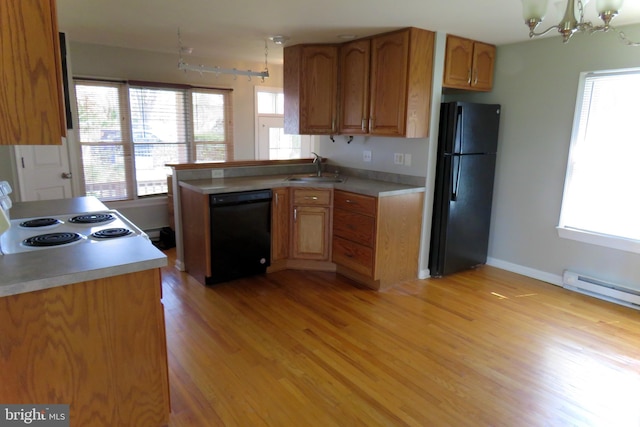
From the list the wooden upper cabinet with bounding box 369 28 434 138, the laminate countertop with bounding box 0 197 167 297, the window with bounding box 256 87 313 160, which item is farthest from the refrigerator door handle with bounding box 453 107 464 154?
the window with bounding box 256 87 313 160

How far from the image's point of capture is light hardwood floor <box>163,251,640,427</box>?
2.03m

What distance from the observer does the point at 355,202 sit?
11.8 ft

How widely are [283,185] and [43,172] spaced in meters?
2.35

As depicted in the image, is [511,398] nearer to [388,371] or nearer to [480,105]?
[388,371]

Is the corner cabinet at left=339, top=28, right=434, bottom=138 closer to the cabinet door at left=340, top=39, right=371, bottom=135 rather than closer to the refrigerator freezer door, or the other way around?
the cabinet door at left=340, top=39, right=371, bottom=135

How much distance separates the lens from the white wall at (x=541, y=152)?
3348 mm

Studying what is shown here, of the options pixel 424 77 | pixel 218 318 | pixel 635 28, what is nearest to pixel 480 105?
pixel 424 77

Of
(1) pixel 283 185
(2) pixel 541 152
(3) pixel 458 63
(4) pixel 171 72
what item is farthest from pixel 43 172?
(2) pixel 541 152

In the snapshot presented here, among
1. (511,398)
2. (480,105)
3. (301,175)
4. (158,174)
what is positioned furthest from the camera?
(158,174)

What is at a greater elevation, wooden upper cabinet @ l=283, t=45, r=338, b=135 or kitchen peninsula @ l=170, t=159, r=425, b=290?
wooden upper cabinet @ l=283, t=45, r=338, b=135

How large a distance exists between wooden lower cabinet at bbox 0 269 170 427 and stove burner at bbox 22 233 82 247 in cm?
42

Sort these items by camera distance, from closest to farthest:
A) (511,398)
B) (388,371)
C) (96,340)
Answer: (96,340) → (511,398) → (388,371)

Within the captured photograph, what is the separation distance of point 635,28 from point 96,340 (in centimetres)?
413

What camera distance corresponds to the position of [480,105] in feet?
12.2
